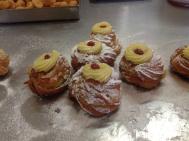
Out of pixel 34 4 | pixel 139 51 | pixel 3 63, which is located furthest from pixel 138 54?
pixel 34 4

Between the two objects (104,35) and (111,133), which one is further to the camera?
(104,35)

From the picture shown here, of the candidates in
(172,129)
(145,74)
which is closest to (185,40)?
(145,74)

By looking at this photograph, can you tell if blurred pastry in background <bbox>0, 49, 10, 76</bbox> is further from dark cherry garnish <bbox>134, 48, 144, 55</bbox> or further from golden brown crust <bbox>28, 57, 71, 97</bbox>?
dark cherry garnish <bbox>134, 48, 144, 55</bbox>

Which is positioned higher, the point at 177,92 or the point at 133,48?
the point at 133,48

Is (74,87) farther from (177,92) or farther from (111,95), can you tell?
(177,92)

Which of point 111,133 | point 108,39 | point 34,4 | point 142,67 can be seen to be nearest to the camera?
point 111,133

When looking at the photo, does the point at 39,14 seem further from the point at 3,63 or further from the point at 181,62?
the point at 181,62

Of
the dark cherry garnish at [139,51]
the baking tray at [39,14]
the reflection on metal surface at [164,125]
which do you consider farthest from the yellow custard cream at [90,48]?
the baking tray at [39,14]

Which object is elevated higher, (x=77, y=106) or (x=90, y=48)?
(x=90, y=48)
